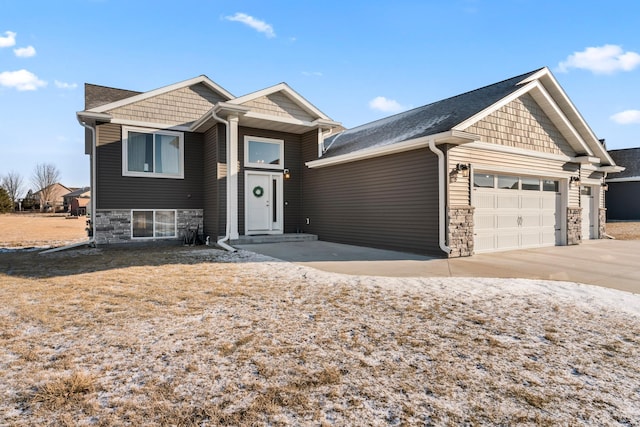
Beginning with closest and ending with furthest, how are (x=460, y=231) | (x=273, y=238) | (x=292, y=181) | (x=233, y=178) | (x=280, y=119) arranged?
(x=460, y=231) < (x=233, y=178) < (x=273, y=238) < (x=280, y=119) < (x=292, y=181)

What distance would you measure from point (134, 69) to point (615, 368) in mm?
13690

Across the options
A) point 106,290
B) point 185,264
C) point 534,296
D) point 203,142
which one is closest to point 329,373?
point 534,296

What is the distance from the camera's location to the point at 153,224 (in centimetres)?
1174

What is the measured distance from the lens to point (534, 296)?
4789 mm

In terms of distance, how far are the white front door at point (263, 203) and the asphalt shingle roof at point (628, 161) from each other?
22019 millimetres

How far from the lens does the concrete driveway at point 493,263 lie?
6.24 m

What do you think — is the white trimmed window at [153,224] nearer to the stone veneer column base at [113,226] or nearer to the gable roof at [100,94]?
the stone veneer column base at [113,226]

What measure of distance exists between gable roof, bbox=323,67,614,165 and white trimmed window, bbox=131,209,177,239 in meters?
5.78

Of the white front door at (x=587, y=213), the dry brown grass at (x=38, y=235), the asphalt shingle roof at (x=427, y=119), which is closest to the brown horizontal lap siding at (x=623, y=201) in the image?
the white front door at (x=587, y=213)

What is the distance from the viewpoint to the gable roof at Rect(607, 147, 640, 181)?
21250 mm

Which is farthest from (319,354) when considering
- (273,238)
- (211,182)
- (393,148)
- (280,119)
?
(211,182)

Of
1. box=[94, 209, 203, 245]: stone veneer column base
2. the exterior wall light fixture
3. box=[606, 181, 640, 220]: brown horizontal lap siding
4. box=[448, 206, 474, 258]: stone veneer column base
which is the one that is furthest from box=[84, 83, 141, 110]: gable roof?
box=[606, 181, 640, 220]: brown horizontal lap siding

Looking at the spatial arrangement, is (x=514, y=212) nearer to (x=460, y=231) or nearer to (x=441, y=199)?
(x=460, y=231)

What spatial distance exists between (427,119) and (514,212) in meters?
3.64
